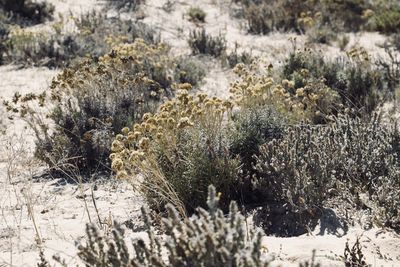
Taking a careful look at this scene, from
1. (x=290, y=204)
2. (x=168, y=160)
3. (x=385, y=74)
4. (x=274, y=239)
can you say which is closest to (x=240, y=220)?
(x=274, y=239)

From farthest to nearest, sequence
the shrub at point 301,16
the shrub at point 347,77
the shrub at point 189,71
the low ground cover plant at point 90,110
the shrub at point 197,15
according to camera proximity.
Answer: the shrub at point 197,15, the shrub at point 301,16, the shrub at point 189,71, the shrub at point 347,77, the low ground cover plant at point 90,110

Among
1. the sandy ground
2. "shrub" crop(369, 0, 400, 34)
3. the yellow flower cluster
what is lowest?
the sandy ground

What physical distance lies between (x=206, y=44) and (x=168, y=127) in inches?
209

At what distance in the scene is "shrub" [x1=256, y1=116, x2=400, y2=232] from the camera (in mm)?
4109

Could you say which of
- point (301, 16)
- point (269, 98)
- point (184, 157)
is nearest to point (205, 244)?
point (184, 157)

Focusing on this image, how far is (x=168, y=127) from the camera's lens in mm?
4551

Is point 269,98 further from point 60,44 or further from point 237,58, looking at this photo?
point 60,44

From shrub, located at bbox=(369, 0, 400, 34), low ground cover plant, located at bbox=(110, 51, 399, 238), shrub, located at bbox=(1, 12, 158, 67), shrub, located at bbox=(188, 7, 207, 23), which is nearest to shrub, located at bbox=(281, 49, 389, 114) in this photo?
low ground cover plant, located at bbox=(110, 51, 399, 238)

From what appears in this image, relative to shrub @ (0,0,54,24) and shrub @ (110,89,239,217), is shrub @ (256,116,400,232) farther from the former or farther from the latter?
shrub @ (0,0,54,24)

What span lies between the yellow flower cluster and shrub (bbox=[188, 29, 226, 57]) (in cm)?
470

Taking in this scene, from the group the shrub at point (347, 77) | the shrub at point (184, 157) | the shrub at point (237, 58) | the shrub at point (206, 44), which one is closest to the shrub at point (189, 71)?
the shrub at point (237, 58)

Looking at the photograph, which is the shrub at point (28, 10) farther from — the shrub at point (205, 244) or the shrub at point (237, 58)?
the shrub at point (205, 244)

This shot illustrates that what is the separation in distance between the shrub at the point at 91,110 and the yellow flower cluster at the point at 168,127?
3.04 feet

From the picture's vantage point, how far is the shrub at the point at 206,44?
951 cm
